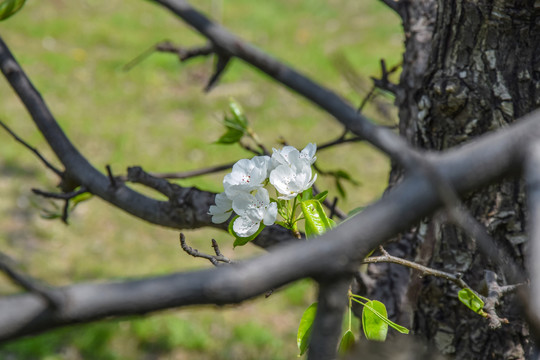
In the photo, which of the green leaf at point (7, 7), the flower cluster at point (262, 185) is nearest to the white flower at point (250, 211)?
the flower cluster at point (262, 185)

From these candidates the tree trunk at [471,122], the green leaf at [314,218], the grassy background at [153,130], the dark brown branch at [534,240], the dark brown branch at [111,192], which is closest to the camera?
the dark brown branch at [534,240]

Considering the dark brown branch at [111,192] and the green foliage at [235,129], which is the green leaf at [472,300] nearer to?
the dark brown branch at [111,192]

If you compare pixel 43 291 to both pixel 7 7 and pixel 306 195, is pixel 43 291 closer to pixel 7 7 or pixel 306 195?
pixel 306 195

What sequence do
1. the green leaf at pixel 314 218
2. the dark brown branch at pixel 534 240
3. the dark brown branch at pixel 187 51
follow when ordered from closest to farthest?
the dark brown branch at pixel 534 240 < the green leaf at pixel 314 218 < the dark brown branch at pixel 187 51

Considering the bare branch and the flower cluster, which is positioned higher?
the flower cluster

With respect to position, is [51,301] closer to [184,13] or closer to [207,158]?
[184,13]

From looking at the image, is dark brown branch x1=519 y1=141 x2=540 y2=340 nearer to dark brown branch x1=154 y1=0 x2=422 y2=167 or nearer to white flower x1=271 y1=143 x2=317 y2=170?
dark brown branch x1=154 y1=0 x2=422 y2=167

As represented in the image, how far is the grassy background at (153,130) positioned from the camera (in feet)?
10.5

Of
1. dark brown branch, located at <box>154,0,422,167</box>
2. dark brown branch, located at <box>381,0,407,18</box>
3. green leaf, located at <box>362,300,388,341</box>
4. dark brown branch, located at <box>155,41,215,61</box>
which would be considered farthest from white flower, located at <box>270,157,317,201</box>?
dark brown branch, located at <box>155,41,215,61</box>

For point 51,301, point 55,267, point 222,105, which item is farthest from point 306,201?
point 222,105

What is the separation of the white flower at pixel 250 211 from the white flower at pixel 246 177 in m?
0.01

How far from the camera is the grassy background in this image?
3.19 m

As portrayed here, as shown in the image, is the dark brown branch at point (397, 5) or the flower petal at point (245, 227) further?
the dark brown branch at point (397, 5)

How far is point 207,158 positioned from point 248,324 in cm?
182
